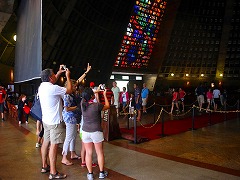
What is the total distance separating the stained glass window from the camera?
105 ft

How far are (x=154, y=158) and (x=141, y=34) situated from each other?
29519 mm

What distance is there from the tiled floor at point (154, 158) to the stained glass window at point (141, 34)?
24524mm

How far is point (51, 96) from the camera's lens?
4.27m

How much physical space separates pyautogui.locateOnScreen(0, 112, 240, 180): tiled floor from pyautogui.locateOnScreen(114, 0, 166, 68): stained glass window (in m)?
24.5

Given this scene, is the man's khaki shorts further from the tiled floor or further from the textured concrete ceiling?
the textured concrete ceiling

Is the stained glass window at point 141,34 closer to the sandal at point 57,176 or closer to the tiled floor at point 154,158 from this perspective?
the tiled floor at point 154,158

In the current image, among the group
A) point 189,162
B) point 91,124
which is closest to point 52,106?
point 91,124

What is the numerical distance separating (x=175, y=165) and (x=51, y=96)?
9.88 feet

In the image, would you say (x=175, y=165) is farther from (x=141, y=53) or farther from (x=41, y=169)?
(x=141, y=53)

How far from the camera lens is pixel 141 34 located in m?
33.7

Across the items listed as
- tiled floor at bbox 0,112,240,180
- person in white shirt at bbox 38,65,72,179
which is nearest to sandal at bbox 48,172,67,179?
person in white shirt at bbox 38,65,72,179

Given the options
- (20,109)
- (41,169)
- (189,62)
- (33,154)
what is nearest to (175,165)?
(41,169)

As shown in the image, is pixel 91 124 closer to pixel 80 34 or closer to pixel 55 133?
pixel 55 133

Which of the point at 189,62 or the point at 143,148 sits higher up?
the point at 189,62
